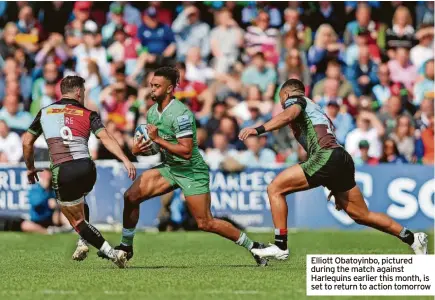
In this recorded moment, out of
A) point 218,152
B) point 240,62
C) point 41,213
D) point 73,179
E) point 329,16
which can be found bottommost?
point 41,213

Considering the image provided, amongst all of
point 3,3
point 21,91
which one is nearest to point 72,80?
point 21,91

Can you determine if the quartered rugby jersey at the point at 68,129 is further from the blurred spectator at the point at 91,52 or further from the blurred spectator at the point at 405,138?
the blurred spectator at the point at 91,52

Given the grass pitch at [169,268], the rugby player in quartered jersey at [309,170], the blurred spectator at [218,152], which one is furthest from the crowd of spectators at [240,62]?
the rugby player in quartered jersey at [309,170]

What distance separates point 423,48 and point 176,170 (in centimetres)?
1208

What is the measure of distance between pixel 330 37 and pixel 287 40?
937mm

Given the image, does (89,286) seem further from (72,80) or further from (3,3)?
(3,3)

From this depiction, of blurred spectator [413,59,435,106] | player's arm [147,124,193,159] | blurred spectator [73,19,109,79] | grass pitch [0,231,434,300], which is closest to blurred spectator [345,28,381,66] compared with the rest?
blurred spectator [413,59,435,106]

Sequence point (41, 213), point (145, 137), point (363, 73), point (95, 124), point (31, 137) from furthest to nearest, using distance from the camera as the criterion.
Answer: point (363, 73)
point (41, 213)
point (31, 137)
point (95, 124)
point (145, 137)

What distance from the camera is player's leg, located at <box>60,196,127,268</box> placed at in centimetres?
1248

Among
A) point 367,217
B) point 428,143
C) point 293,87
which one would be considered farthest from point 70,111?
point 428,143

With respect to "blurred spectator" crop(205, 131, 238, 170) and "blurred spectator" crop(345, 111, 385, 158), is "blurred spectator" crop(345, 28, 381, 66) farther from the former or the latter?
"blurred spectator" crop(205, 131, 238, 170)

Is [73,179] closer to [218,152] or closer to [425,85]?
[218,152]

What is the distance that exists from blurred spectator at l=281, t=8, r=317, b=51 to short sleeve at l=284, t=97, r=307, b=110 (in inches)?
409

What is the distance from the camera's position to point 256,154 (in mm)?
20984
